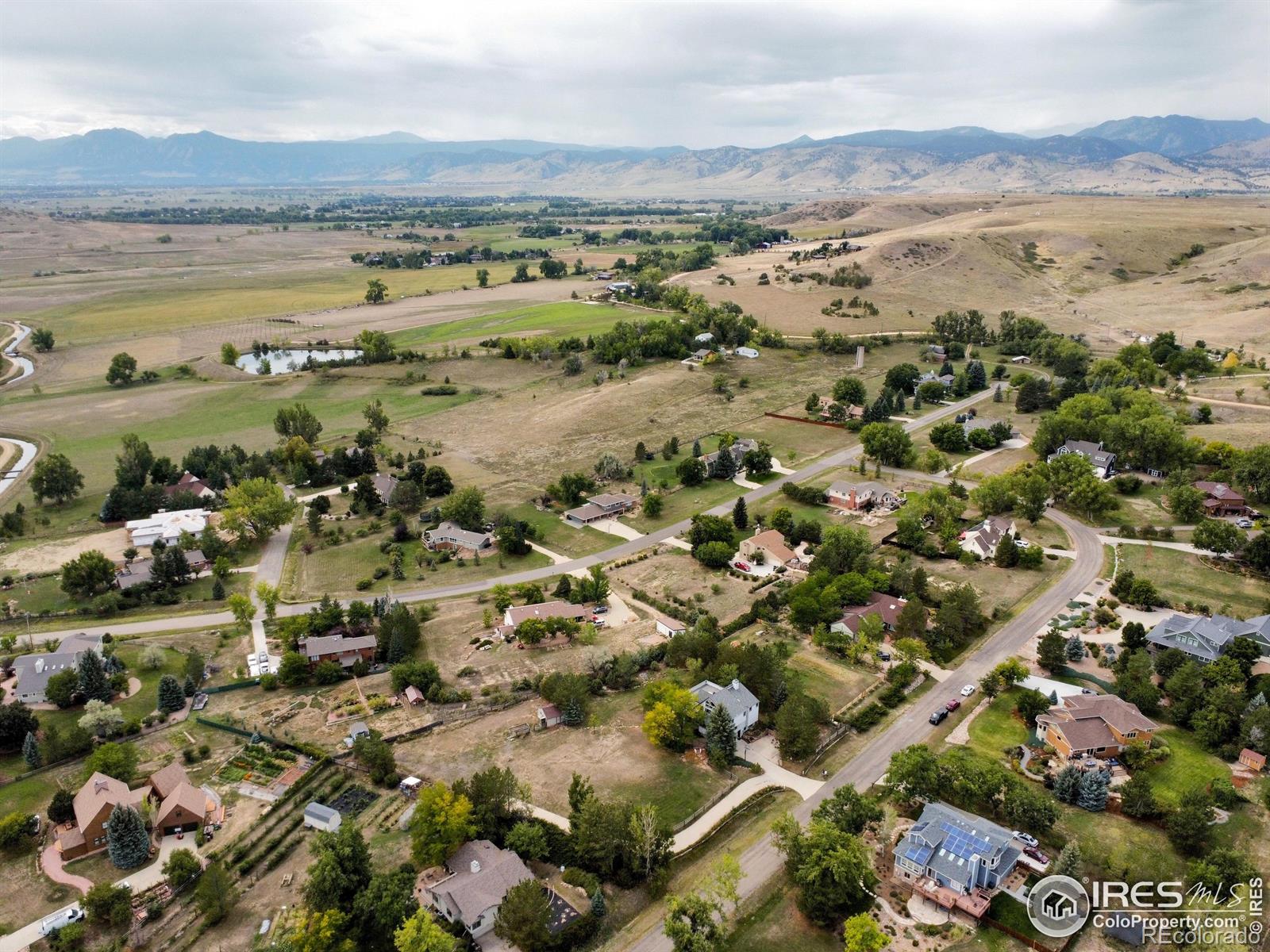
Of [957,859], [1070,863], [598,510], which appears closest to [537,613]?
[598,510]

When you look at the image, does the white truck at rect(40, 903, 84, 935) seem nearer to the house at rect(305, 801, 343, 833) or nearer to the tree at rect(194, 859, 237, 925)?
the tree at rect(194, 859, 237, 925)

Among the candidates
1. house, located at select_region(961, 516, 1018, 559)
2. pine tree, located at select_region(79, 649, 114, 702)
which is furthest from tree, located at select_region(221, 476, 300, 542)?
house, located at select_region(961, 516, 1018, 559)

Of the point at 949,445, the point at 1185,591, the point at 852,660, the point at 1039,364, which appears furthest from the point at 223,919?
the point at 1039,364

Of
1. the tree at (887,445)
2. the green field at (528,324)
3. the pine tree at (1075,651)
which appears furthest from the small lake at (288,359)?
the pine tree at (1075,651)

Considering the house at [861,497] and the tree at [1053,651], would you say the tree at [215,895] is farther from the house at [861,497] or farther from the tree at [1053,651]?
the house at [861,497]

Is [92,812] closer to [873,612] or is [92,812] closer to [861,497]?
[873,612]
